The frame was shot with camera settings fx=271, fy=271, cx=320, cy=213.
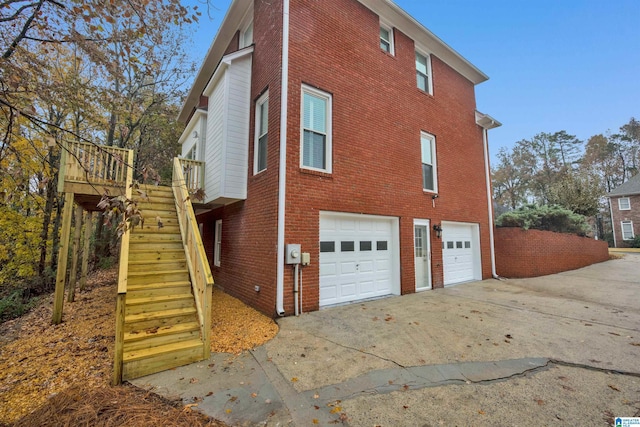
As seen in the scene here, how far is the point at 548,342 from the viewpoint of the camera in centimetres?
452

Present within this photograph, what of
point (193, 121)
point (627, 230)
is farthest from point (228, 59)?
point (627, 230)

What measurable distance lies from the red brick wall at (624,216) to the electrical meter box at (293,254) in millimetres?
35157

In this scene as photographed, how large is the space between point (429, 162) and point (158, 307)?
29.7 feet

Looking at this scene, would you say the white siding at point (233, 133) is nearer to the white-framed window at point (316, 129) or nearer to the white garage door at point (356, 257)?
the white-framed window at point (316, 129)

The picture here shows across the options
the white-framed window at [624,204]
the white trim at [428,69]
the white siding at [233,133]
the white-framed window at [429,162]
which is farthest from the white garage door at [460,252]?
the white-framed window at [624,204]

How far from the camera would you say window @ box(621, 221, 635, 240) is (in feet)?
84.7

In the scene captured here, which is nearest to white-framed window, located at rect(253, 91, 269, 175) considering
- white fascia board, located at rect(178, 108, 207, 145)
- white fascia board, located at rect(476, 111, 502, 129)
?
white fascia board, located at rect(178, 108, 207, 145)

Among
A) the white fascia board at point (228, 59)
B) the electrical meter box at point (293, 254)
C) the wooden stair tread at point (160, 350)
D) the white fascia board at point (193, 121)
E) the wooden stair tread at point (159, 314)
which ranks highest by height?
the white fascia board at point (228, 59)

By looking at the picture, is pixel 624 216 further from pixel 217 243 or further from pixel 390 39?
pixel 217 243

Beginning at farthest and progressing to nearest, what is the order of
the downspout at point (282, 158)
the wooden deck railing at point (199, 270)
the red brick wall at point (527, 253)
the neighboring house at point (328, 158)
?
1. the red brick wall at point (527, 253)
2. the neighboring house at point (328, 158)
3. the downspout at point (282, 158)
4. the wooden deck railing at point (199, 270)

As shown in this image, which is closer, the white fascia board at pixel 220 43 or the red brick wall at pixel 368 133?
the red brick wall at pixel 368 133

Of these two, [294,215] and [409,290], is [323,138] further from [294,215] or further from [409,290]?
[409,290]

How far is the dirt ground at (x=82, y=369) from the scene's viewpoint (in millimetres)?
2756

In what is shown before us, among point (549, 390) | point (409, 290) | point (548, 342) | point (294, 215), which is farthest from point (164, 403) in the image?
point (409, 290)
